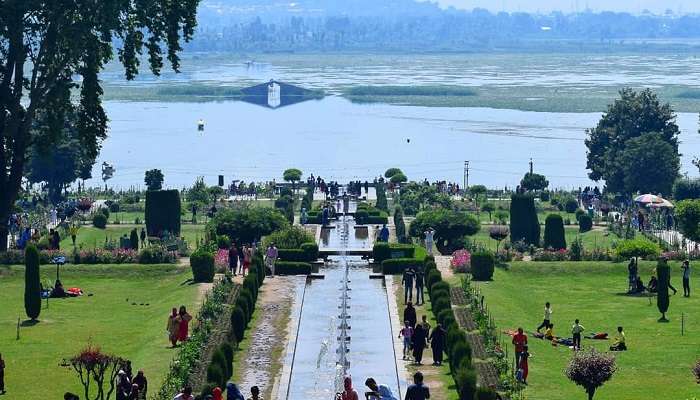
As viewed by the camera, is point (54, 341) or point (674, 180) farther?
point (674, 180)

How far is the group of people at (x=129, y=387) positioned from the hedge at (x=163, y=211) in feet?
112

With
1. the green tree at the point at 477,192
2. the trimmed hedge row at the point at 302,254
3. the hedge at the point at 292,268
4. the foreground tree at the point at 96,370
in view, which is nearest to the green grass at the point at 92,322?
the foreground tree at the point at 96,370

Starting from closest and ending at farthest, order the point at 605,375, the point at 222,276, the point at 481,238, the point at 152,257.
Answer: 1. the point at 605,375
2. the point at 222,276
3. the point at 152,257
4. the point at 481,238

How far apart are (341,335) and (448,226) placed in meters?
19.6

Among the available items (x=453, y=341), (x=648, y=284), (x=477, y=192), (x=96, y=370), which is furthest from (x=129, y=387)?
(x=477, y=192)

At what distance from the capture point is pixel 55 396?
122 ft

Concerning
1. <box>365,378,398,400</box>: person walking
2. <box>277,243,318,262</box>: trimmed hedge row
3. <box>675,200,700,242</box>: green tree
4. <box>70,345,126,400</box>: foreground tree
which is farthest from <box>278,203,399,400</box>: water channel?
<box>675,200,700,242</box>: green tree

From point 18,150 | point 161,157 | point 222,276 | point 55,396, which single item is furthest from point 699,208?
point 161,157

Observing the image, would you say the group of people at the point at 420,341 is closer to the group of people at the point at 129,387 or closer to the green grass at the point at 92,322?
the green grass at the point at 92,322

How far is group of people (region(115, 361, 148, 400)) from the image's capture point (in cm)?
3447

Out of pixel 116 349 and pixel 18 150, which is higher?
pixel 18 150

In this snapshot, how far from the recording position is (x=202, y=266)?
5378 centimetres

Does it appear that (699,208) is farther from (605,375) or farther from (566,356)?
(605,375)

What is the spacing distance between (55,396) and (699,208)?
97.6ft
